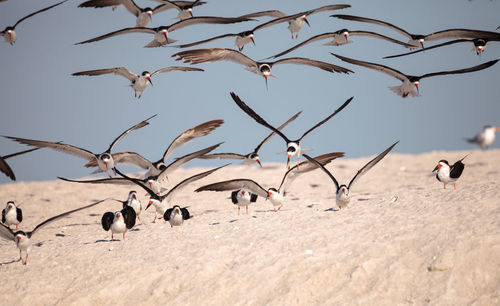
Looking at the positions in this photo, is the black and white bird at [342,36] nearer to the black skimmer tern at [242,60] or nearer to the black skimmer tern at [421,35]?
the black skimmer tern at [421,35]

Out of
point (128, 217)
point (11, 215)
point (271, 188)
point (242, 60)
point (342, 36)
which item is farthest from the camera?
point (342, 36)

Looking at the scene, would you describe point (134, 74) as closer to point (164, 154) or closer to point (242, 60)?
point (164, 154)

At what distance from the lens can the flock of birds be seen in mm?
13477

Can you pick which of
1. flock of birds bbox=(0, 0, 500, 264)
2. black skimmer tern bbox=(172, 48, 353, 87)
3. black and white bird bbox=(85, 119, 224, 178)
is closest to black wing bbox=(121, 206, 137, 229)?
flock of birds bbox=(0, 0, 500, 264)

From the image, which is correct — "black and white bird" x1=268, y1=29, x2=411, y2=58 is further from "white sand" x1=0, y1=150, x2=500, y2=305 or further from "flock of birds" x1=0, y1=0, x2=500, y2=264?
"white sand" x1=0, y1=150, x2=500, y2=305

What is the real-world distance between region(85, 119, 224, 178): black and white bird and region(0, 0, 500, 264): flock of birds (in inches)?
1.1

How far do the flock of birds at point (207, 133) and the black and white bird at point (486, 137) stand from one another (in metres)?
2.45

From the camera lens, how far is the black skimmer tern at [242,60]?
13570mm

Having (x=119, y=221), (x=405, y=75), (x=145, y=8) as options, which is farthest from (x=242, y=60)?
(x=119, y=221)

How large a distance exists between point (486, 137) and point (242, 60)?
22.4 ft

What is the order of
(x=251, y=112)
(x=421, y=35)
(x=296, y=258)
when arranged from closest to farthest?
(x=296, y=258), (x=251, y=112), (x=421, y=35)

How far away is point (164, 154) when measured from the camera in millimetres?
17094

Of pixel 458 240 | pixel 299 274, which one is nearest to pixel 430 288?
pixel 458 240

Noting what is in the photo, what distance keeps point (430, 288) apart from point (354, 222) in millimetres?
2903
